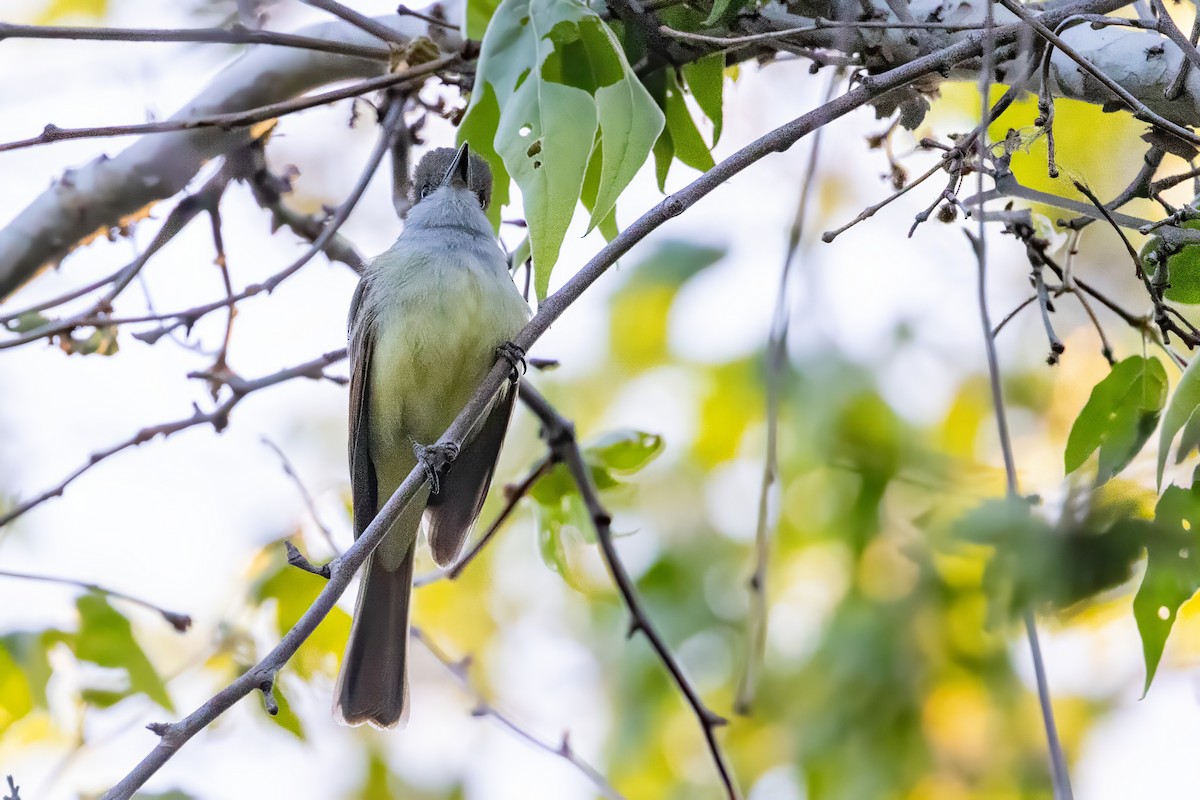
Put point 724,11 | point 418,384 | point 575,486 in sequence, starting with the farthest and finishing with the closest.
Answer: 1. point 418,384
2. point 575,486
3. point 724,11

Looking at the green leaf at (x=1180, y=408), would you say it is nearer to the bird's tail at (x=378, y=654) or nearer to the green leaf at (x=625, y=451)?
the green leaf at (x=625, y=451)

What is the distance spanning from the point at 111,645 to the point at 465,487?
112cm

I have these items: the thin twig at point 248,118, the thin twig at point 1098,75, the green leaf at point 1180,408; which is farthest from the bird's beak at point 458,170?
the green leaf at point 1180,408

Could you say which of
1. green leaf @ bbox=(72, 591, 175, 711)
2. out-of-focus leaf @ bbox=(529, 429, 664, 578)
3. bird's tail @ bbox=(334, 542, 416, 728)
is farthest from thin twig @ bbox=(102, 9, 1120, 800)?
bird's tail @ bbox=(334, 542, 416, 728)

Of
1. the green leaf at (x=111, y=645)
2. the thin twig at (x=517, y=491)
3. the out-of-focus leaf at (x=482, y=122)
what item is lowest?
the green leaf at (x=111, y=645)

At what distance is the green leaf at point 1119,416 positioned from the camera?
225 centimetres

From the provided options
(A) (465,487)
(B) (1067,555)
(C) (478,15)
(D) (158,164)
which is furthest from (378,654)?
(B) (1067,555)

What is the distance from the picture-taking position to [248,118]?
2557 millimetres

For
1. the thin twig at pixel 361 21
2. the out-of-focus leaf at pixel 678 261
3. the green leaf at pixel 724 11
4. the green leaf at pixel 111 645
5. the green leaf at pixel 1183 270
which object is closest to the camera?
the green leaf at pixel 1183 270

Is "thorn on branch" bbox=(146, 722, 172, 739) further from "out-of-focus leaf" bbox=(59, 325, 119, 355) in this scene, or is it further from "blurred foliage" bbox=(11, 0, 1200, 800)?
"out-of-focus leaf" bbox=(59, 325, 119, 355)

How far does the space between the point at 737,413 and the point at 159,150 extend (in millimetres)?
2512

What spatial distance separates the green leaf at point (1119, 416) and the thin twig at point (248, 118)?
62.3 inches

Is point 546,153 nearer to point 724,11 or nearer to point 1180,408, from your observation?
point 724,11

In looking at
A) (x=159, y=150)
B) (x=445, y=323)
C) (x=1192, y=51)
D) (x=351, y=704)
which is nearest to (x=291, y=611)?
(x=351, y=704)
